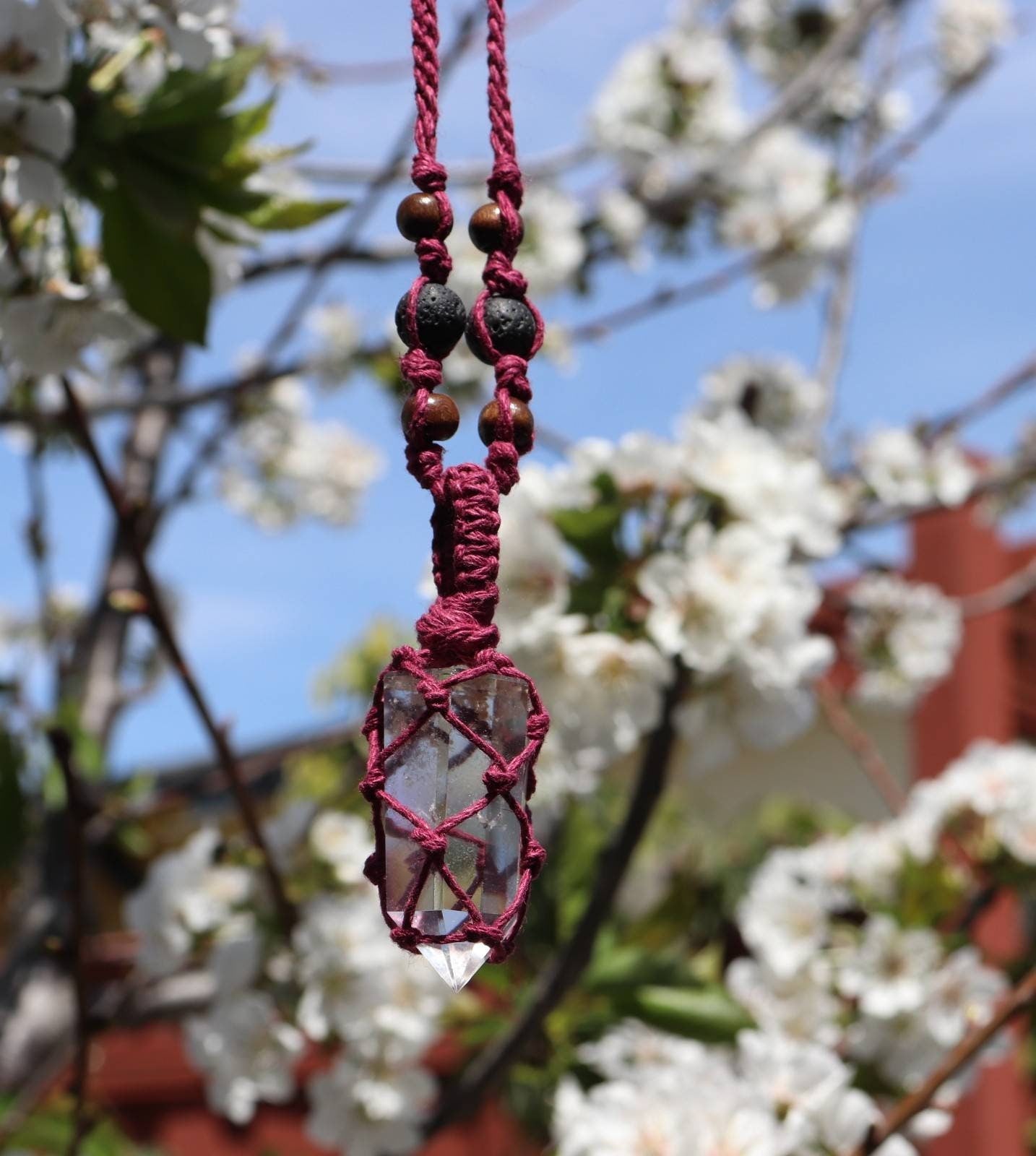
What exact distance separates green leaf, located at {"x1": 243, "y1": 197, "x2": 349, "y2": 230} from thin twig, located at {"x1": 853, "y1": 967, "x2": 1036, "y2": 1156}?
2.71ft

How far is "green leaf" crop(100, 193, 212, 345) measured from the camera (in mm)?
1101

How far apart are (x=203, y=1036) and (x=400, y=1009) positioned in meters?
0.22

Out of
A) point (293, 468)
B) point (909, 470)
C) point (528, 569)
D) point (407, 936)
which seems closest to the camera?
point (407, 936)

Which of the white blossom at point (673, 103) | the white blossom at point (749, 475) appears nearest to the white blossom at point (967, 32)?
the white blossom at point (673, 103)

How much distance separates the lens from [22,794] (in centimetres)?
181

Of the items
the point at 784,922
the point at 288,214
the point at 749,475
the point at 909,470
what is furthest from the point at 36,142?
the point at 909,470

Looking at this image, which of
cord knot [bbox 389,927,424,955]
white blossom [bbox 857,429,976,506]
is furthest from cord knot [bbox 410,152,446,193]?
white blossom [bbox 857,429,976,506]

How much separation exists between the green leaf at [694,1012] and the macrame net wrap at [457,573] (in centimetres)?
102

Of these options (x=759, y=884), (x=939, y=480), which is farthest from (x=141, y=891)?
(x=939, y=480)

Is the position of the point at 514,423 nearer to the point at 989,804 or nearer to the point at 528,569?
the point at 528,569

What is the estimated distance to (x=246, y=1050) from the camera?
5.14 feet

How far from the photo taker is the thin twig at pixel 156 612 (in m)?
1.18

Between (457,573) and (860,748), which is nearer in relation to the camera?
(457,573)

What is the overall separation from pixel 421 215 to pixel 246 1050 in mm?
1180
